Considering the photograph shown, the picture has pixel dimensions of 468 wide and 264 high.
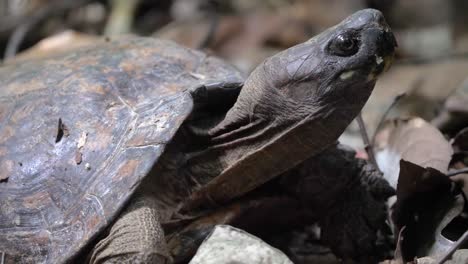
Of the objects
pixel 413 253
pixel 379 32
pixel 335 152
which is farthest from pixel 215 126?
pixel 413 253

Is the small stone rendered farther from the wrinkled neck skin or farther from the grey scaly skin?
the wrinkled neck skin

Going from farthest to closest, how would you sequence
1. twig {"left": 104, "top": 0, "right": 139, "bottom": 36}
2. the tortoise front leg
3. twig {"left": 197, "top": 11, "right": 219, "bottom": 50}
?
twig {"left": 104, "top": 0, "right": 139, "bottom": 36}, twig {"left": 197, "top": 11, "right": 219, "bottom": 50}, the tortoise front leg

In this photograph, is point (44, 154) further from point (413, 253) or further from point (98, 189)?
point (413, 253)

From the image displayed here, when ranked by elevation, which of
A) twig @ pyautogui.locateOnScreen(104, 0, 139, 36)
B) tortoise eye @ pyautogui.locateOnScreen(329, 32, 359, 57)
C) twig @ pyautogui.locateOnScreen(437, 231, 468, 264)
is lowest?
twig @ pyautogui.locateOnScreen(104, 0, 139, 36)

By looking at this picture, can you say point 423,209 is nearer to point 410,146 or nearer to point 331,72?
point 410,146

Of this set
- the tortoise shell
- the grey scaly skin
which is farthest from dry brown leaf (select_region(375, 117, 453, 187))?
the tortoise shell

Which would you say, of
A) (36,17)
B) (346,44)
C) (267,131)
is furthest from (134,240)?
(36,17)
